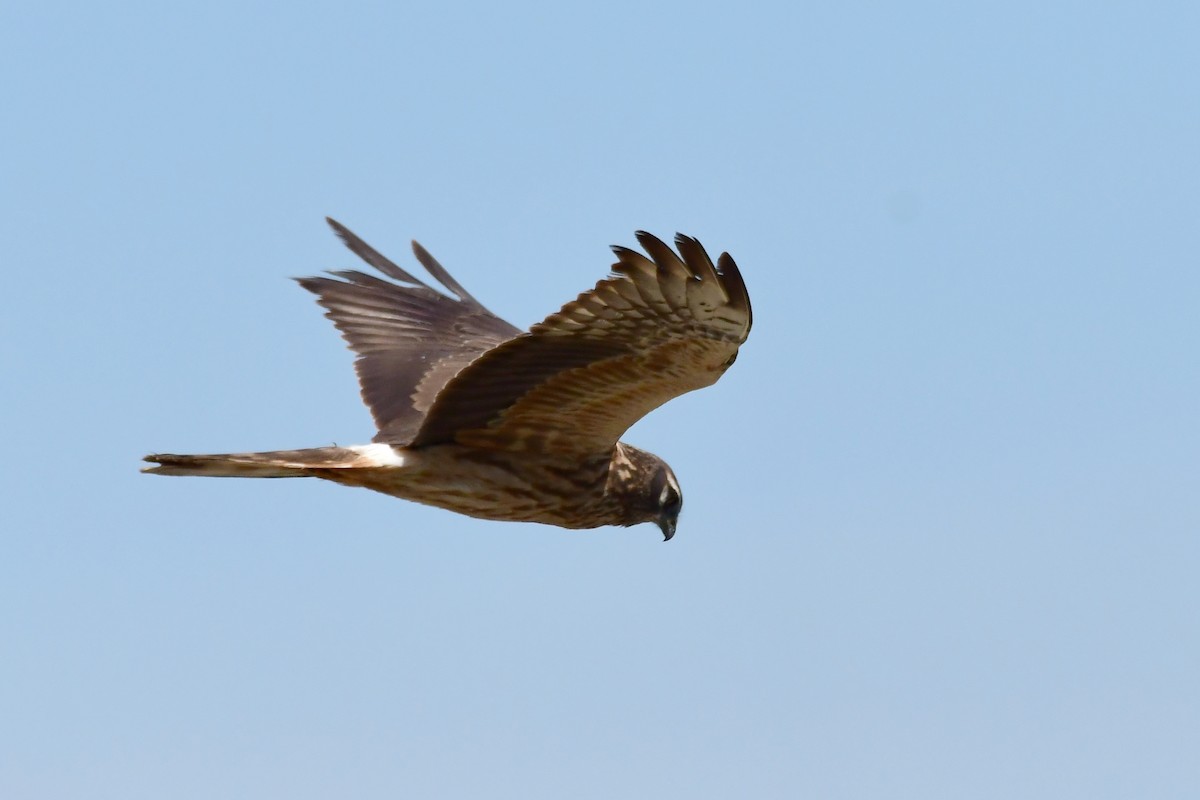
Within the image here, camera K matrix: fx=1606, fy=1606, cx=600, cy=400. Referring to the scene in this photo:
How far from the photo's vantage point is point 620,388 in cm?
721

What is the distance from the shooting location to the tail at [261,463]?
696 centimetres

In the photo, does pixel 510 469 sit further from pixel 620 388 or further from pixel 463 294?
pixel 463 294

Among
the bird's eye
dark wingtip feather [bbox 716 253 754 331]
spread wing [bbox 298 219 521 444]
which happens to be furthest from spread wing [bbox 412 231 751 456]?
spread wing [bbox 298 219 521 444]

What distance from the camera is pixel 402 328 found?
973cm

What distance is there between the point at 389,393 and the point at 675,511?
1825 millimetres

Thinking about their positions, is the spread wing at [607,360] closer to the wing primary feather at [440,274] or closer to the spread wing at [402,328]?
the spread wing at [402,328]

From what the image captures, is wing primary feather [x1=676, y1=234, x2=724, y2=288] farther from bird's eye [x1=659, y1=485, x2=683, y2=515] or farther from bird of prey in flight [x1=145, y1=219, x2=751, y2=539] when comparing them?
bird's eye [x1=659, y1=485, x2=683, y2=515]

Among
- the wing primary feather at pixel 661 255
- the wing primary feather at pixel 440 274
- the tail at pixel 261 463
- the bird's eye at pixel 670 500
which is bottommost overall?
the tail at pixel 261 463

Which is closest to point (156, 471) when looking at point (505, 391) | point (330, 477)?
point (330, 477)

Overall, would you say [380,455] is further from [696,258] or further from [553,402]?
[696,258]

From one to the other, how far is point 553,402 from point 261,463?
52.7 inches

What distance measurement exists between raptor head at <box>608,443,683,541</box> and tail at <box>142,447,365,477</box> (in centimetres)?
135

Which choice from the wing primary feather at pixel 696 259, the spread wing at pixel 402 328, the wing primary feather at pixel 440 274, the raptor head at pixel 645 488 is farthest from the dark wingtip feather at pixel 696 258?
the wing primary feather at pixel 440 274

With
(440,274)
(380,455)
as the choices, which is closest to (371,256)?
(440,274)
